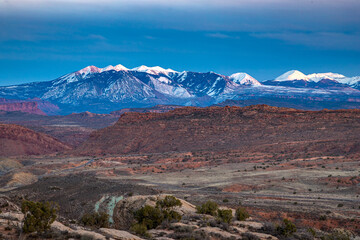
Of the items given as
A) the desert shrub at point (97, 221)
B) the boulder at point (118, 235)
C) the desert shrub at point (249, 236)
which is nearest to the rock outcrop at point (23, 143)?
the desert shrub at point (97, 221)

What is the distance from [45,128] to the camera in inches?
7589

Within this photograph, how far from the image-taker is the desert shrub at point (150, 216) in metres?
22.9

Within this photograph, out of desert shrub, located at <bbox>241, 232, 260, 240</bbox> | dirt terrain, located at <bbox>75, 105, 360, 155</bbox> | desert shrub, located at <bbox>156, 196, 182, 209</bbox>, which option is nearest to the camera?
desert shrub, located at <bbox>241, 232, 260, 240</bbox>

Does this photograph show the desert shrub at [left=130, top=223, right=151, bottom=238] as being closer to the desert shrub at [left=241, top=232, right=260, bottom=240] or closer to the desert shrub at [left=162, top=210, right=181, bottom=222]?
the desert shrub at [left=162, top=210, right=181, bottom=222]

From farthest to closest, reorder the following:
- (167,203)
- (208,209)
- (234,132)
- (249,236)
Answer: (234,132), (208,209), (167,203), (249,236)

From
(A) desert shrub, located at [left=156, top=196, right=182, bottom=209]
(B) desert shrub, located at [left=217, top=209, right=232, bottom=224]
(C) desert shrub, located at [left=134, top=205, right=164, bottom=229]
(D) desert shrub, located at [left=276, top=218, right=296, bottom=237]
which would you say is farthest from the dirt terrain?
(C) desert shrub, located at [left=134, top=205, right=164, bottom=229]

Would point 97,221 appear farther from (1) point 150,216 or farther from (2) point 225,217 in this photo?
(2) point 225,217

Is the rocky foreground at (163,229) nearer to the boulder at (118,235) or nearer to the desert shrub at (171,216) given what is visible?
the boulder at (118,235)

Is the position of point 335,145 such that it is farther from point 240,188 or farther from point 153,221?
point 153,221

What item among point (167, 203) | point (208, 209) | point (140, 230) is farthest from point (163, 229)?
point (208, 209)

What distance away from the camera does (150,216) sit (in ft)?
75.8

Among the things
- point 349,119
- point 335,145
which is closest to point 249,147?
point 335,145

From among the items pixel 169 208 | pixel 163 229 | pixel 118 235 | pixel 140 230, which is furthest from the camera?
pixel 169 208

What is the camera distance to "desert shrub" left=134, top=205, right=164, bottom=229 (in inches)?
900
